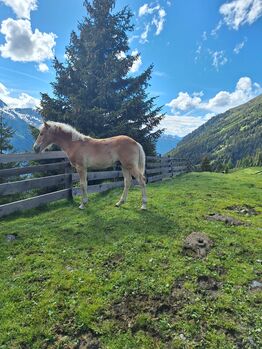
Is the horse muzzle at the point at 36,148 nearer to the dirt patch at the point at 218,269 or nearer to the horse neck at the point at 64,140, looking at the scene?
the horse neck at the point at 64,140

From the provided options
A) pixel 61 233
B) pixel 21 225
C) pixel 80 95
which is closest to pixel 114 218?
pixel 61 233

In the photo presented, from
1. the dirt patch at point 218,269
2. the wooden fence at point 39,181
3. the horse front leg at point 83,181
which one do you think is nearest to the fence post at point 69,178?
the wooden fence at point 39,181

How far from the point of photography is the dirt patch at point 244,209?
1033 centimetres

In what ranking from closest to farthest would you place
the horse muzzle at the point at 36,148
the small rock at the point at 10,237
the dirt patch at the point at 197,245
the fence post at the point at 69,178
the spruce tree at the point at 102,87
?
the dirt patch at the point at 197,245, the small rock at the point at 10,237, the horse muzzle at the point at 36,148, the fence post at the point at 69,178, the spruce tree at the point at 102,87

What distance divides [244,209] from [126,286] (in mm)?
7344

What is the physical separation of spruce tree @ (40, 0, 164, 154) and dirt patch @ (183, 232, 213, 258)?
40.6 ft

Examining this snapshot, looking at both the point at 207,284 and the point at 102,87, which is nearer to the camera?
the point at 207,284

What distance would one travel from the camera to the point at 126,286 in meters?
4.96

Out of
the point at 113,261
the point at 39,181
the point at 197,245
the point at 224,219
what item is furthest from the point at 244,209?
the point at 39,181

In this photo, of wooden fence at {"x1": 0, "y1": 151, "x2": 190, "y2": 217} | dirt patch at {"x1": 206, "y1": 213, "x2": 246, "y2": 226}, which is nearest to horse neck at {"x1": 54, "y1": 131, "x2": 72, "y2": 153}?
wooden fence at {"x1": 0, "y1": 151, "x2": 190, "y2": 217}

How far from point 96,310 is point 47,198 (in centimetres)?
658

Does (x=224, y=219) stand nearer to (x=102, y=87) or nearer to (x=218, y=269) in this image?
(x=218, y=269)

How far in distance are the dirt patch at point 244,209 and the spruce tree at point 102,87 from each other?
9.97m

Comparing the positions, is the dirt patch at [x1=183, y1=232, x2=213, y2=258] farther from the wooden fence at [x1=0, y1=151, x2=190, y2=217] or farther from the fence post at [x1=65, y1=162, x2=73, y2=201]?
the fence post at [x1=65, y1=162, x2=73, y2=201]
